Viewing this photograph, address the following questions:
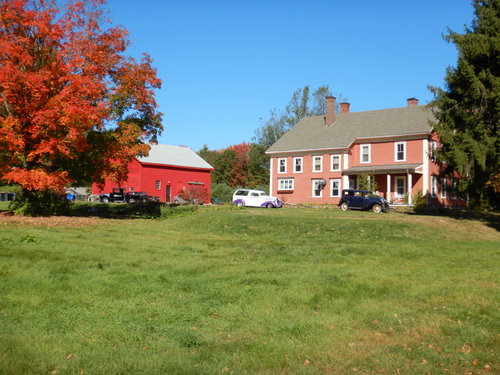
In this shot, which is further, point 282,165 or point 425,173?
point 282,165

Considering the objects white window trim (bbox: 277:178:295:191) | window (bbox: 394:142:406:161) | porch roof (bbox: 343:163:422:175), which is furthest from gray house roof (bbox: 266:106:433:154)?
white window trim (bbox: 277:178:295:191)

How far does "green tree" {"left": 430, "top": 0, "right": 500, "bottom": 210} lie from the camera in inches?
870

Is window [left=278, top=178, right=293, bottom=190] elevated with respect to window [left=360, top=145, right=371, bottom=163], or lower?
lower

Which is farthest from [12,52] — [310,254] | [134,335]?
[134,335]

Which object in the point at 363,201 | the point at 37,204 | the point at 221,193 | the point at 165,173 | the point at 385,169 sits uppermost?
the point at 165,173

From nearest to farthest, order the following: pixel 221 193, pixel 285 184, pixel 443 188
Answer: pixel 443 188, pixel 285 184, pixel 221 193

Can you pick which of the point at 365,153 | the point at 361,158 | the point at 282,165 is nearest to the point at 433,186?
the point at 365,153

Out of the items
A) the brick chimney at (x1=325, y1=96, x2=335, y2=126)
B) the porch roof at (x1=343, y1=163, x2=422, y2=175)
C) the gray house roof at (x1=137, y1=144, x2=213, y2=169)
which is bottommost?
the porch roof at (x1=343, y1=163, x2=422, y2=175)

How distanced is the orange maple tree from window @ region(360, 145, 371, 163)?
21.8 m

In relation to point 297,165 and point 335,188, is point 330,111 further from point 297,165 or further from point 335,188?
point 335,188

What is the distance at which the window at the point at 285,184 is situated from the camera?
45031 millimetres

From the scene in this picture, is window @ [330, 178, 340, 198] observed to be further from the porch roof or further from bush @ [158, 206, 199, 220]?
bush @ [158, 206, 199, 220]

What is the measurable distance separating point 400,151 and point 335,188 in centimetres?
635

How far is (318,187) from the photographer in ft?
141
